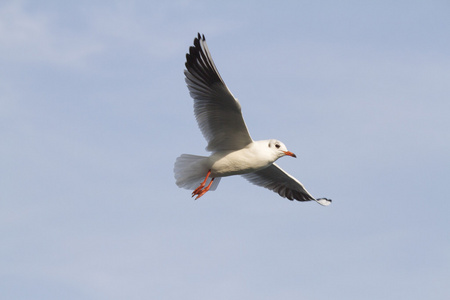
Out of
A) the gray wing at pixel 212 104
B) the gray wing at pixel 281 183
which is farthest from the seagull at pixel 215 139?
the gray wing at pixel 281 183

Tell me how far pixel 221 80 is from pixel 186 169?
6.17 feet

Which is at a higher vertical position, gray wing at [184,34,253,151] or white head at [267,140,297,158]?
gray wing at [184,34,253,151]

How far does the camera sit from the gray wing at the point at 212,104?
38.0 ft

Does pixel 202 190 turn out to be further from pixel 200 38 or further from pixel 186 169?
pixel 200 38

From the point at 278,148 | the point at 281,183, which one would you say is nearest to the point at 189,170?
the point at 278,148

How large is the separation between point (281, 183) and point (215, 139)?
2.83m

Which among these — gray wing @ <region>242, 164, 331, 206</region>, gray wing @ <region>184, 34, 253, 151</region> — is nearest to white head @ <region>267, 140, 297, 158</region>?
gray wing @ <region>184, 34, 253, 151</region>

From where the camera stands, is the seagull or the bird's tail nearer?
the seagull

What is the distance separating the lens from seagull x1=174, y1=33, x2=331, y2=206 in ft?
38.1

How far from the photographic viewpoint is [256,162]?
12.2 meters

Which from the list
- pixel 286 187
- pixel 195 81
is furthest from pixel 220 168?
pixel 286 187

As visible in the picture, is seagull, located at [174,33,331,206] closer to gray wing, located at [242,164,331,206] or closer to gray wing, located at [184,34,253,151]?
gray wing, located at [184,34,253,151]

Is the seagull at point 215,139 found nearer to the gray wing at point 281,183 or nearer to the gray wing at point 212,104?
the gray wing at point 212,104

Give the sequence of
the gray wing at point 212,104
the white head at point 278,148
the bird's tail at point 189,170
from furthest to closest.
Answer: the bird's tail at point 189,170
the white head at point 278,148
the gray wing at point 212,104
